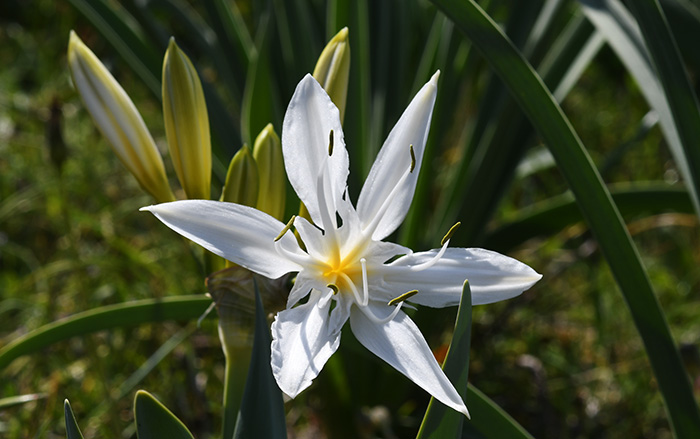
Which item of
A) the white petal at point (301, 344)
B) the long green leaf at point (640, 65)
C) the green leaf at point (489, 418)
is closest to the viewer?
the white petal at point (301, 344)

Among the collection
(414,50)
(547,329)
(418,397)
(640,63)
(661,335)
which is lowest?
(418,397)

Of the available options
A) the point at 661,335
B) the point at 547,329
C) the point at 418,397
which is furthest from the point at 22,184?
the point at 661,335

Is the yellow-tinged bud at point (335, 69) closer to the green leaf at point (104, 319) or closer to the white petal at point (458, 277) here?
the white petal at point (458, 277)

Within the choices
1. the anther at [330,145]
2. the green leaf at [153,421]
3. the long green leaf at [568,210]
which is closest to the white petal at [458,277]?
the anther at [330,145]

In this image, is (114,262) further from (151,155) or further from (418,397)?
(151,155)

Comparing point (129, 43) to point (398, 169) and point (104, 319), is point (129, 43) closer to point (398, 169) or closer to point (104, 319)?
point (104, 319)

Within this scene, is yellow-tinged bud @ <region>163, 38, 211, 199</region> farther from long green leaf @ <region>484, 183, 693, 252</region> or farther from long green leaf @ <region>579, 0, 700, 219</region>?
long green leaf @ <region>484, 183, 693, 252</region>
